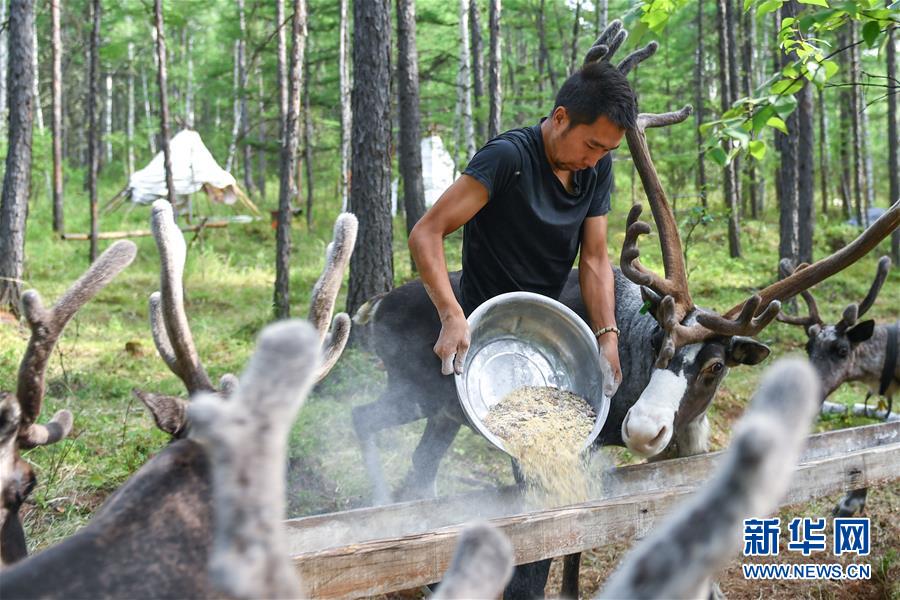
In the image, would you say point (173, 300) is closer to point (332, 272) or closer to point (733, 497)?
point (332, 272)

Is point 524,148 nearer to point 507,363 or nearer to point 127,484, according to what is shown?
point 507,363

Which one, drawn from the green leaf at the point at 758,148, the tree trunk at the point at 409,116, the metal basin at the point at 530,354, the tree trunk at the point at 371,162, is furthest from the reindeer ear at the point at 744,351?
the tree trunk at the point at 409,116

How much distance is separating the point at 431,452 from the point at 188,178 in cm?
1547

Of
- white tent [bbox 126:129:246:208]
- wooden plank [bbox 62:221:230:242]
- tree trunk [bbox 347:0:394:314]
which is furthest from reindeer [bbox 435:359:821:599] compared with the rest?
white tent [bbox 126:129:246:208]

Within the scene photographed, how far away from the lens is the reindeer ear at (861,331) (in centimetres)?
571

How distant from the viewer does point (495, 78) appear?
1272 cm

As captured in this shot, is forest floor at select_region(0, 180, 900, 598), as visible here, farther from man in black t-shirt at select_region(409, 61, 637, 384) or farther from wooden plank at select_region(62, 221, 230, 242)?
man in black t-shirt at select_region(409, 61, 637, 384)

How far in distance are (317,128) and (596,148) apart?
22.7m

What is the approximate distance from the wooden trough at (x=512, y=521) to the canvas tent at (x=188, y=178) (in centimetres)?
1521

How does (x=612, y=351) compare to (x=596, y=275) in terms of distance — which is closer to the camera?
(x=612, y=351)

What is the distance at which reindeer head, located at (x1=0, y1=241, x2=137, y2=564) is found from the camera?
2.04 metres

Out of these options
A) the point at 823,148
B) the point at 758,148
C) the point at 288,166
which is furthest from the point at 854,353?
the point at 823,148

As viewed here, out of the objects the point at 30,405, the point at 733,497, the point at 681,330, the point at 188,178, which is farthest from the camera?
the point at 188,178

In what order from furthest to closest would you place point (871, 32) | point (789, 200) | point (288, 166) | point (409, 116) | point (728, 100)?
point (728, 100), point (409, 116), point (789, 200), point (288, 166), point (871, 32)
